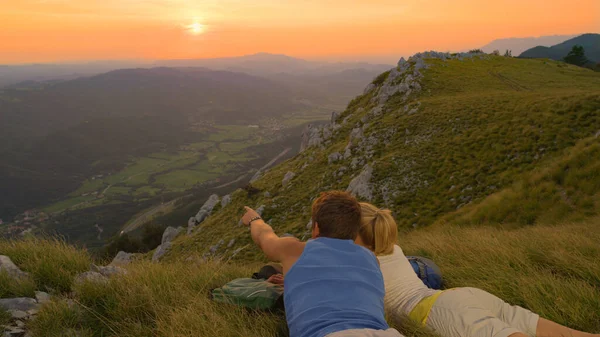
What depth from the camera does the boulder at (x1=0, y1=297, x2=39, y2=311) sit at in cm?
360

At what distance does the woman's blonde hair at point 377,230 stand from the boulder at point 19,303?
414 cm

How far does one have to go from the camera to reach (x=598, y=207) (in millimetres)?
9203

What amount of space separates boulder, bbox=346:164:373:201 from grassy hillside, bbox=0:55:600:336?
3.8 inches

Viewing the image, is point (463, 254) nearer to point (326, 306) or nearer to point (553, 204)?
point (326, 306)

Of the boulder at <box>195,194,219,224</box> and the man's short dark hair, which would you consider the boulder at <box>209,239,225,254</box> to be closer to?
the boulder at <box>195,194,219,224</box>

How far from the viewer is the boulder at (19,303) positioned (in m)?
3.60

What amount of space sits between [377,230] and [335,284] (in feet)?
4.46

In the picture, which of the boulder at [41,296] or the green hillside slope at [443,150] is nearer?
the boulder at [41,296]

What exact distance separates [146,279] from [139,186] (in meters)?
153

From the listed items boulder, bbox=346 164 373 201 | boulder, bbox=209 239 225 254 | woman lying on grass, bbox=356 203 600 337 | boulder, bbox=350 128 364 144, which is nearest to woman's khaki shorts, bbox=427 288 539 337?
woman lying on grass, bbox=356 203 600 337

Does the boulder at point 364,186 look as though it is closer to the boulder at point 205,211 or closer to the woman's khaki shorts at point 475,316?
the woman's khaki shorts at point 475,316

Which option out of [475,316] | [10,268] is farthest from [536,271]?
[10,268]

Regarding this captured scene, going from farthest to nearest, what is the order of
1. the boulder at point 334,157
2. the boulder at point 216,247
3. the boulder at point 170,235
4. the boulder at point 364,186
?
the boulder at point 170,235, the boulder at point 334,157, the boulder at point 216,247, the boulder at point 364,186

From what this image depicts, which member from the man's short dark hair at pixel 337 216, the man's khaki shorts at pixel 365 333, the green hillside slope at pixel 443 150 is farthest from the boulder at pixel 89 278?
the green hillside slope at pixel 443 150
